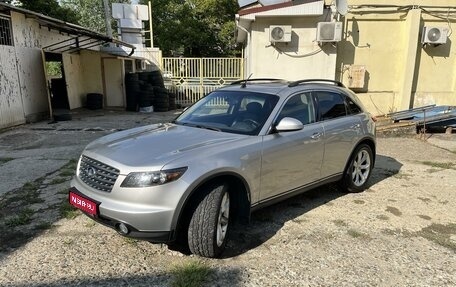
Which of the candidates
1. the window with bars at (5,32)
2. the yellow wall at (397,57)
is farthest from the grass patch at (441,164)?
the window with bars at (5,32)

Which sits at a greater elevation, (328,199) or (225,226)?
(225,226)

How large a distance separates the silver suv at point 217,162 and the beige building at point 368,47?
573 cm

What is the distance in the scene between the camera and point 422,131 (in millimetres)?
9922

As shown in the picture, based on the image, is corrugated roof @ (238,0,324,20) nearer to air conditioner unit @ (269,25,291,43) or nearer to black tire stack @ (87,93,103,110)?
air conditioner unit @ (269,25,291,43)

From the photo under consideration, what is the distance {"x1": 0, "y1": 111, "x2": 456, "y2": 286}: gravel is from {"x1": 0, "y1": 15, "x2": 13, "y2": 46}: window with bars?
7.15m

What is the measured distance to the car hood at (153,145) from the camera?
300 centimetres

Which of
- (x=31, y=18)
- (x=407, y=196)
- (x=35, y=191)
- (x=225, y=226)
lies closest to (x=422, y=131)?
(x=407, y=196)

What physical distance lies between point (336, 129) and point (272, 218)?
141 centimetres

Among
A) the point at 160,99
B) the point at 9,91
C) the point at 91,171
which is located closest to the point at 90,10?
the point at 160,99

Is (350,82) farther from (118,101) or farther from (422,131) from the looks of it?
(118,101)

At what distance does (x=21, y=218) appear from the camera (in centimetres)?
402

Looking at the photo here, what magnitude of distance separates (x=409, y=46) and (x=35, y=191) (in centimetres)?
1028

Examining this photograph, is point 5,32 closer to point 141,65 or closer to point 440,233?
point 141,65

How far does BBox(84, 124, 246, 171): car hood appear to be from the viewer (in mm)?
2996
